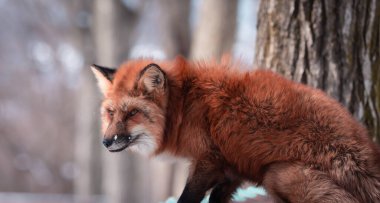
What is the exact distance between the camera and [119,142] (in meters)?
4.44

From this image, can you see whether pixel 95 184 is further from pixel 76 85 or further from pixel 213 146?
pixel 213 146

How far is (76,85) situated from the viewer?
26.6 m

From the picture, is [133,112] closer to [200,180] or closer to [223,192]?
[200,180]

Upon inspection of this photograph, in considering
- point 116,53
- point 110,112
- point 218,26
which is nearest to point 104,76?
point 110,112

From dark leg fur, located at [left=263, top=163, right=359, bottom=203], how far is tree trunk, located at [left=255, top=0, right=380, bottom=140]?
6.20 ft

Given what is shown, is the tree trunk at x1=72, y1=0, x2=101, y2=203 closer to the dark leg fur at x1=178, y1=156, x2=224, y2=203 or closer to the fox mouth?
the fox mouth

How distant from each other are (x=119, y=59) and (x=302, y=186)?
12897 mm

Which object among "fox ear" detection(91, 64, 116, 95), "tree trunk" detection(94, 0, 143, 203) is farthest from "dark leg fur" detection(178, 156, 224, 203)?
"tree trunk" detection(94, 0, 143, 203)

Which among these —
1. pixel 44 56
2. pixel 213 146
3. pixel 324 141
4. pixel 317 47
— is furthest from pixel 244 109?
pixel 44 56

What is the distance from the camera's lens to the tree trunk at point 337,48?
5660 millimetres

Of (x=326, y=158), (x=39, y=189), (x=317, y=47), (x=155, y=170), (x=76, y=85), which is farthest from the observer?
(x=76, y=85)

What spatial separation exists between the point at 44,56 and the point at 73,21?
842 cm

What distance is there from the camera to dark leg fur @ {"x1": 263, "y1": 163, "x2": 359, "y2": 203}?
392cm

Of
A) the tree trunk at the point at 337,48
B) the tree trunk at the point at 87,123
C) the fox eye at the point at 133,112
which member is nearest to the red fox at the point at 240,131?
the fox eye at the point at 133,112
